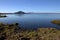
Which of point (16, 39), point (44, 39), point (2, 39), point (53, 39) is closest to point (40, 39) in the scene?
point (44, 39)

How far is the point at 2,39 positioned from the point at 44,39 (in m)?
4.68

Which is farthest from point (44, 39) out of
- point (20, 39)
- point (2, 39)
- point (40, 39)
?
point (2, 39)

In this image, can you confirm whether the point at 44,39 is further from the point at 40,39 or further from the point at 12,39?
the point at 12,39

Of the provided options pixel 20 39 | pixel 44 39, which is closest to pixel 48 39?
pixel 44 39

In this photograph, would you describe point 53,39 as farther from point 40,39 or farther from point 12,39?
point 12,39

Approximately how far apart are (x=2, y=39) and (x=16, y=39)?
2.04 metres

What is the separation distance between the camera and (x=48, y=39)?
47.6ft

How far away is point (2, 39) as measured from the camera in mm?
15000

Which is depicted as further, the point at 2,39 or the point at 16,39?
the point at 2,39

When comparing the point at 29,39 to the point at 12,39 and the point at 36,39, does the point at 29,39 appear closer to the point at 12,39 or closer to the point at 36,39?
the point at 36,39

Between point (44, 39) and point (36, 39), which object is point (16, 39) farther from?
point (44, 39)

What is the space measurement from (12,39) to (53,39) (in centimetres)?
428

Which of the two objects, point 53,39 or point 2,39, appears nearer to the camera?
point 53,39

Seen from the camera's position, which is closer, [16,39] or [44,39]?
[16,39]
